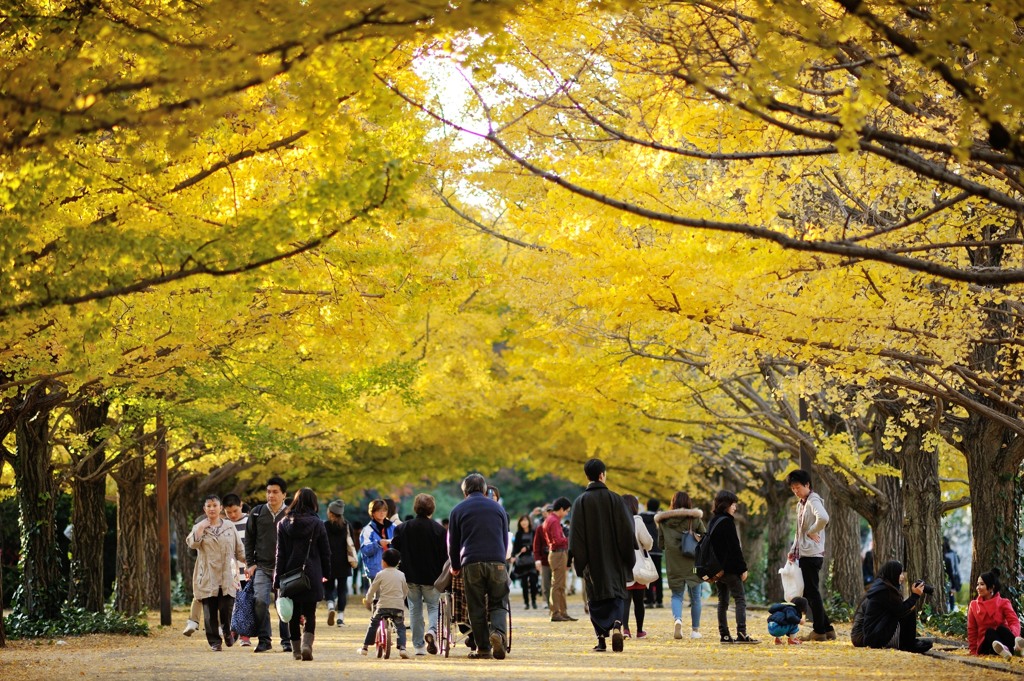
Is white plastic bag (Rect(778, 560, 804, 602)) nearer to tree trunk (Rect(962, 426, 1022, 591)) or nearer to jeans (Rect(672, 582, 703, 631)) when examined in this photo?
jeans (Rect(672, 582, 703, 631))

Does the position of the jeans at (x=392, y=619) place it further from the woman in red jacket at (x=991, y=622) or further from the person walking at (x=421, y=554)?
the woman in red jacket at (x=991, y=622)

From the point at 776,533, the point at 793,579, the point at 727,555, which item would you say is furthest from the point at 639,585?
the point at 776,533

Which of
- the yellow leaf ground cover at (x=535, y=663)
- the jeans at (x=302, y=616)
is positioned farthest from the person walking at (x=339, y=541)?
the jeans at (x=302, y=616)

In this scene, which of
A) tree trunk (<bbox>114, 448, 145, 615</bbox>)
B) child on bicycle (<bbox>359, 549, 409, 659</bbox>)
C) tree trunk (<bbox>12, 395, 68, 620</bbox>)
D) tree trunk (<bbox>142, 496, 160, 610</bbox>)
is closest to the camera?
child on bicycle (<bbox>359, 549, 409, 659</bbox>)

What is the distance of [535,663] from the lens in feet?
41.4

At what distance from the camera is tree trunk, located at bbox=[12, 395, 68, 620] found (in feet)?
62.8

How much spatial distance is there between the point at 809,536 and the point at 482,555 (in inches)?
161

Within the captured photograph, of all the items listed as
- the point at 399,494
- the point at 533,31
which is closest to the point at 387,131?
the point at 533,31

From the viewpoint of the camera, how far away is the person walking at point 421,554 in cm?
1373

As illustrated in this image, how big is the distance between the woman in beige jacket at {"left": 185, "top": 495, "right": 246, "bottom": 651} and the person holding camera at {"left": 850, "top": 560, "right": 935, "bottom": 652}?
21.8 feet

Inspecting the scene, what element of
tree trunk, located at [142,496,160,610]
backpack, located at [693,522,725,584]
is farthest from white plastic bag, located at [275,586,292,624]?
tree trunk, located at [142,496,160,610]

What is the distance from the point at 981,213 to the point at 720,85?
4.77 m

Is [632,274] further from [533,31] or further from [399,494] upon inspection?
[399,494]

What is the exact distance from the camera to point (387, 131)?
11258mm
